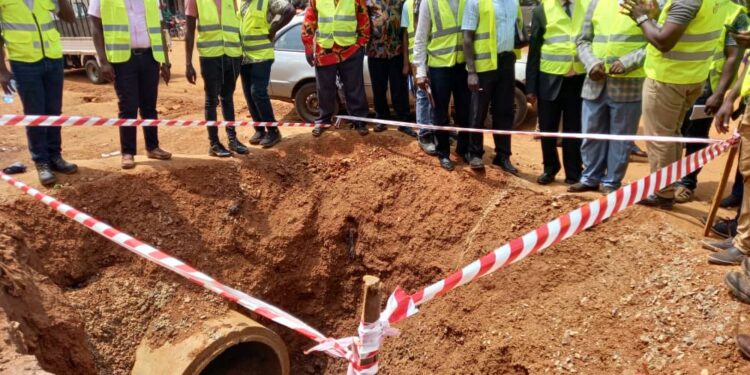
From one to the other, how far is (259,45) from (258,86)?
45 centimetres

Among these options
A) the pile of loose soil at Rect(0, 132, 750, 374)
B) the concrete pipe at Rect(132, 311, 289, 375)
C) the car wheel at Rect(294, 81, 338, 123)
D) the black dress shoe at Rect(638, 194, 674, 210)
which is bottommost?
the concrete pipe at Rect(132, 311, 289, 375)

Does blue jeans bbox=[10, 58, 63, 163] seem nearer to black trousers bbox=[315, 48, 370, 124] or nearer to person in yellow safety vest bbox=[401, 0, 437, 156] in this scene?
black trousers bbox=[315, 48, 370, 124]

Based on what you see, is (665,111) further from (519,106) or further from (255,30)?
(255,30)

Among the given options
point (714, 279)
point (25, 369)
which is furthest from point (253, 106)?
point (714, 279)

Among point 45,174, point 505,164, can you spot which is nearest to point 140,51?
point 45,174

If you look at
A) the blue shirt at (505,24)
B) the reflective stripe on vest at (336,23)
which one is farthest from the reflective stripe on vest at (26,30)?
the blue shirt at (505,24)

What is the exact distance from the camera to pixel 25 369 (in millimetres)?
2533

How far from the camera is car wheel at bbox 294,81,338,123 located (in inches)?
312

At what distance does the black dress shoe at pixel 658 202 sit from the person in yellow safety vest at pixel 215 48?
13.6 feet

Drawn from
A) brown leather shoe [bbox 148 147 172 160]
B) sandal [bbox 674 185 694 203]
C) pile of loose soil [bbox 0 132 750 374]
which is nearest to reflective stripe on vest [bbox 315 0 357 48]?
pile of loose soil [bbox 0 132 750 374]

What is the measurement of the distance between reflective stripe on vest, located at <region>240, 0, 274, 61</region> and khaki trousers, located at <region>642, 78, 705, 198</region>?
12.2 feet

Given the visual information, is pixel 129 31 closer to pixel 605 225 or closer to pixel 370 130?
pixel 370 130

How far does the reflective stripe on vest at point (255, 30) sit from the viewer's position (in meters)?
5.36

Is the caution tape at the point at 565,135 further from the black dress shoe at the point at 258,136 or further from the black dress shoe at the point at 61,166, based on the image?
the black dress shoe at the point at 61,166
